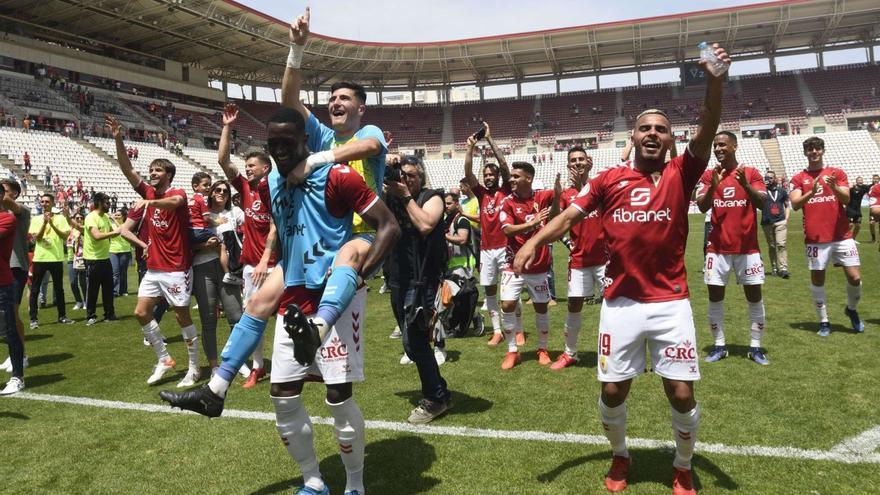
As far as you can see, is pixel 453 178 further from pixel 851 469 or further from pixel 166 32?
pixel 851 469

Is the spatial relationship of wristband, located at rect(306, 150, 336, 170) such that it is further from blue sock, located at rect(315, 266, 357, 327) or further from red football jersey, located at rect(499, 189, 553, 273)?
red football jersey, located at rect(499, 189, 553, 273)

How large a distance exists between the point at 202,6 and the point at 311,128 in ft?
133

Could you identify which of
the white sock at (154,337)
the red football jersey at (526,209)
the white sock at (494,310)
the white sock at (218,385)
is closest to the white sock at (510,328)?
the red football jersey at (526,209)

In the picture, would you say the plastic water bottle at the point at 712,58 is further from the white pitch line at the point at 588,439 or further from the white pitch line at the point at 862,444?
the white pitch line at the point at 862,444

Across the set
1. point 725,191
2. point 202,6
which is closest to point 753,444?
point 725,191

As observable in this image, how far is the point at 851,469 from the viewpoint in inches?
145

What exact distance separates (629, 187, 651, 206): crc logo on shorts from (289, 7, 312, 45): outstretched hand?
244 centimetres

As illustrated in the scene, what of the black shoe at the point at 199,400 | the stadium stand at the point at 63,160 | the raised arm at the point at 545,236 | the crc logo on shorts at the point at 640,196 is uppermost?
the stadium stand at the point at 63,160

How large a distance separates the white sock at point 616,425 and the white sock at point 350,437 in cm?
162

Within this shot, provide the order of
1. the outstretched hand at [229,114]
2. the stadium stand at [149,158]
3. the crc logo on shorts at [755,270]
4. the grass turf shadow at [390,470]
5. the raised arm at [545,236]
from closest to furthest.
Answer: the raised arm at [545,236] < the grass turf shadow at [390,470] < the outstretched hand at [229,114] < the crc logo on shorts at [755,270] < the stadium stand at [149,158]

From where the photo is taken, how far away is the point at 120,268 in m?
14.1

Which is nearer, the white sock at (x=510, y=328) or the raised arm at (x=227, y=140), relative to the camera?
the raised arm at (x=227, y=140)

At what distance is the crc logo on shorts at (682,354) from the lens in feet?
11.1

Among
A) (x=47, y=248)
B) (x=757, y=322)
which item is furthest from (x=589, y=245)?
(x=47, y=248)
